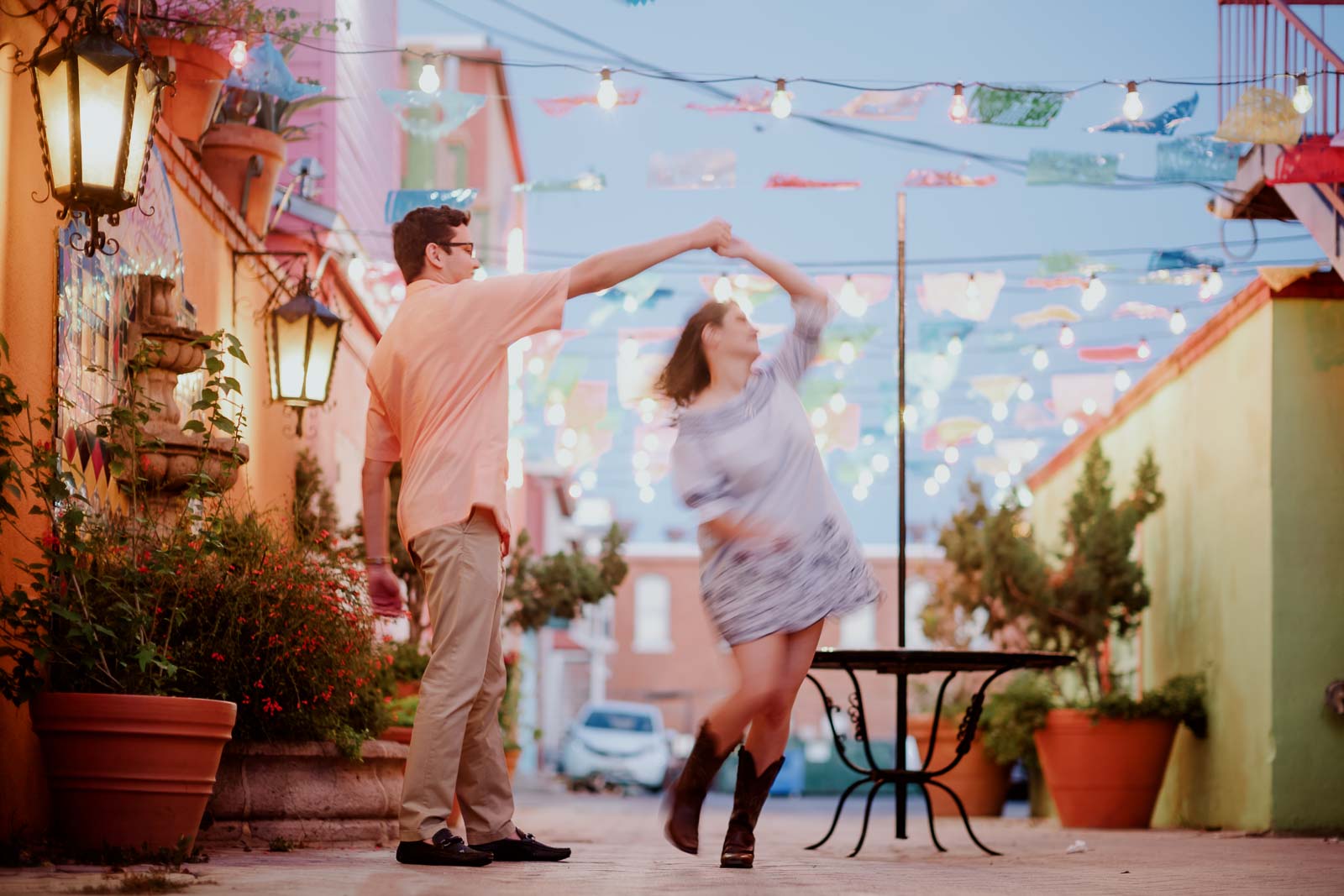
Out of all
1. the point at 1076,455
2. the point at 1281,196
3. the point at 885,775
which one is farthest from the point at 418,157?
the point at 885,775

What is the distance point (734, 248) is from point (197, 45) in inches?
132

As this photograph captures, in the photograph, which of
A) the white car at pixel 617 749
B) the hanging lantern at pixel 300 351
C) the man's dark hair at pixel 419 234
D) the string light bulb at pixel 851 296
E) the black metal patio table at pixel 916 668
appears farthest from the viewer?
the white car at pixel 617 749

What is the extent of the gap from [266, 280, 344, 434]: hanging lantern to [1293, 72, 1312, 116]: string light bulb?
4.37 m

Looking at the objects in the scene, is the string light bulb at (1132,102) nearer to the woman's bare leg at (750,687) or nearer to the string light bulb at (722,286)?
the string light bulb at (722,286)

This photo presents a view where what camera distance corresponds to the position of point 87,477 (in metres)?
4.81

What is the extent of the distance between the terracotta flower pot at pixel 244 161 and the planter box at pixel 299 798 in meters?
3.19

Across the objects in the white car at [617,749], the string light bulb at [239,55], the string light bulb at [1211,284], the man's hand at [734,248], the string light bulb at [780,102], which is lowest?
the white car at [617,749]

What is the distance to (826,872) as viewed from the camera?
4312 millimetres

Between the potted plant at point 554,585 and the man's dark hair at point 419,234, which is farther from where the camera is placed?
the potted plant at point 554,585

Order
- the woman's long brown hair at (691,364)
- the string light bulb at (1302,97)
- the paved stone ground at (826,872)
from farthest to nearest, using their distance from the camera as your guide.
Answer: the string light bulb at (1302,97) < the woman's long brown hair at (691,364) < the paved stone ground at (826,872)

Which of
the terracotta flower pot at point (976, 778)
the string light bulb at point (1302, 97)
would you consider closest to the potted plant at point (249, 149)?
the string light bulb at point (1302, 97)

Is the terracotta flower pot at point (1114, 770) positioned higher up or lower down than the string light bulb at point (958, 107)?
lower down

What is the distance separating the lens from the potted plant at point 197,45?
651 centimetres

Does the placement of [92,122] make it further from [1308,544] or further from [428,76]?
[1308,544]
